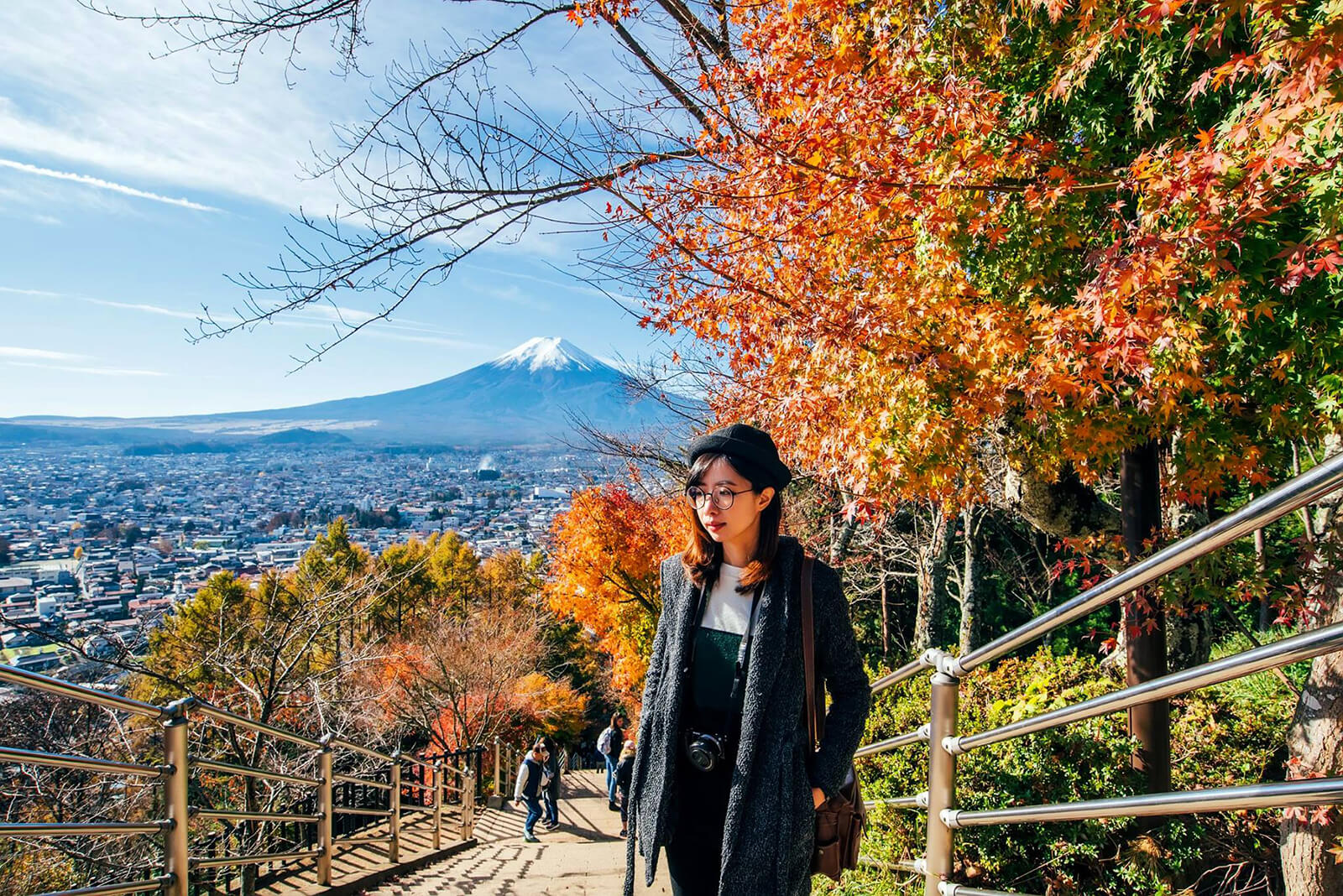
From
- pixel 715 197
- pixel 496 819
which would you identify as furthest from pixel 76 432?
pixel 715 197

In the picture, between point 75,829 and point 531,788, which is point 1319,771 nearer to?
point 75,829

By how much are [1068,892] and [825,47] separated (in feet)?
18.9

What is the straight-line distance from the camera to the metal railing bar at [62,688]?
2.16 meters

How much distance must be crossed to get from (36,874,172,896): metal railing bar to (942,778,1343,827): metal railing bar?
2.50 m

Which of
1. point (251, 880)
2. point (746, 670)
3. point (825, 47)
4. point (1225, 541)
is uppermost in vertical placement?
point (825, 47)

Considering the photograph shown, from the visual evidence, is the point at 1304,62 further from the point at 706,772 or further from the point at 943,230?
the point at 706,772

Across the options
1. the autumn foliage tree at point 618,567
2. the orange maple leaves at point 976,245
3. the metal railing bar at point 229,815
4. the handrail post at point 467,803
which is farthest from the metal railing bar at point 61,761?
the autumn foliage tree at point 618,567

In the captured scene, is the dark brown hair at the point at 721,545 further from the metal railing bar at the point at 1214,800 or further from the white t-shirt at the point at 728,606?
the metal railing bar at the point at 1214,800

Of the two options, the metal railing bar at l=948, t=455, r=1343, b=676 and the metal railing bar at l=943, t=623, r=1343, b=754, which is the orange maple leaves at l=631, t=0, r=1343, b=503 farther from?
the metal railing bar at l=943, t=623, r=1343, b=754

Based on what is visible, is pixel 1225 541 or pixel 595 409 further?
pixel 595 409

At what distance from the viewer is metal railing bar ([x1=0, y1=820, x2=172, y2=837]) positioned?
2078 millimetres

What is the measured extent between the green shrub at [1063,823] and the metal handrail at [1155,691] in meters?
2.04

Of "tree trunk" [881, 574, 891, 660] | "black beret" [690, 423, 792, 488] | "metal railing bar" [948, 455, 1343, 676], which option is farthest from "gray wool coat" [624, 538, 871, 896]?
"tree trunk" [881, 574, 891, 660]

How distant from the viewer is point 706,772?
7.42ft
